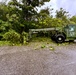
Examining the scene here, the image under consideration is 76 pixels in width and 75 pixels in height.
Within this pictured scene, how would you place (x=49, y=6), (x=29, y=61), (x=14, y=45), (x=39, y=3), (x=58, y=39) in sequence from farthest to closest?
(x=49, y=6) < (x=39, y=3) < (x=58, y=39) < (x=14, y=45) < (x=29, y=61)

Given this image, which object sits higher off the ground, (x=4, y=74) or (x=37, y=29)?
(x=37, y=29)

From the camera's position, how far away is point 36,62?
288 inches

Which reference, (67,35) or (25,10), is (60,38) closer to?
(67,35)

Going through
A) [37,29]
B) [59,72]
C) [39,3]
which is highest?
[39,3]

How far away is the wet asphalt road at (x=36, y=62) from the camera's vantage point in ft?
20.4

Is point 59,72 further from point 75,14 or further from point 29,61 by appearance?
point 75,14

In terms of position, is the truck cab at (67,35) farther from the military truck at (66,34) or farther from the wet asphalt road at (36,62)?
the wet asphalt road at (36,62)

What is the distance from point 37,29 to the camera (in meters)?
12.1

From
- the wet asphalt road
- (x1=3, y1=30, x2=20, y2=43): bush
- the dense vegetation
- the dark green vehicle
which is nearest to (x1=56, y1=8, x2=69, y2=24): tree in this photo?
the dense vegetation

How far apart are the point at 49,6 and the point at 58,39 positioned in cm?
402

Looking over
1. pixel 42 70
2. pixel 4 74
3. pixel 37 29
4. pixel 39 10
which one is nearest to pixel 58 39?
pixel 37 29

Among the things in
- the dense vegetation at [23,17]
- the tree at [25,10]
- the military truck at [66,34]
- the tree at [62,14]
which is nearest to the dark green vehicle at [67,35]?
the military truck at [66,34]

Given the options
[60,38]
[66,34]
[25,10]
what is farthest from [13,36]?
[66,34]

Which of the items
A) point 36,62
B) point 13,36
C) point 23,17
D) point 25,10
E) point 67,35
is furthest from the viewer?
point 23,17
